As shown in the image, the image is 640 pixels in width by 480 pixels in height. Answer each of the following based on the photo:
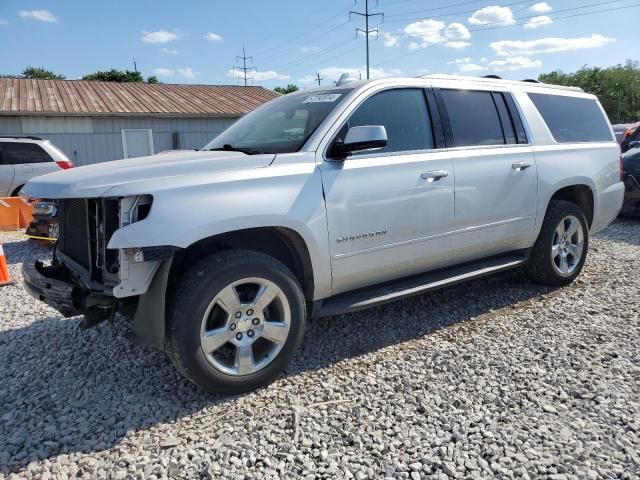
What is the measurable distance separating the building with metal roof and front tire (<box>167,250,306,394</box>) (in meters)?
16.6

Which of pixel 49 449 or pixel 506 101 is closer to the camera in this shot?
pixel 49 449

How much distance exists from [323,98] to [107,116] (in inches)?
657

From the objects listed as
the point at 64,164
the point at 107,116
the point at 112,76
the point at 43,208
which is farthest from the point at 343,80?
the point at 112,76

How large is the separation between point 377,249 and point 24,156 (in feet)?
28.9

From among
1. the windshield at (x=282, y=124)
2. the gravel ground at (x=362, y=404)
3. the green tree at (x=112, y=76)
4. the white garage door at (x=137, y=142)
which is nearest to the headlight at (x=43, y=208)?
the gravel ground at (x=362, y=404)

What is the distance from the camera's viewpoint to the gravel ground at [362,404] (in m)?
2.38

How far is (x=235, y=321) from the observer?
2.96m

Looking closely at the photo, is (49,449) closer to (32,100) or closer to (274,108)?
(274,108)

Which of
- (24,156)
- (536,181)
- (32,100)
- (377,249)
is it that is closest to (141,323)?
(377,249)

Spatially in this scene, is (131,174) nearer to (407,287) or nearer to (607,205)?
(407,287)

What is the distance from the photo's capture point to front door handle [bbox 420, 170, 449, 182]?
3.66 m

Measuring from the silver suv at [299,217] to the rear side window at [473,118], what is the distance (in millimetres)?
13

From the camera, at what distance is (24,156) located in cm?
956

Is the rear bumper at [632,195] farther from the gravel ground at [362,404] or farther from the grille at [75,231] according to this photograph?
the grille at [75,231]
